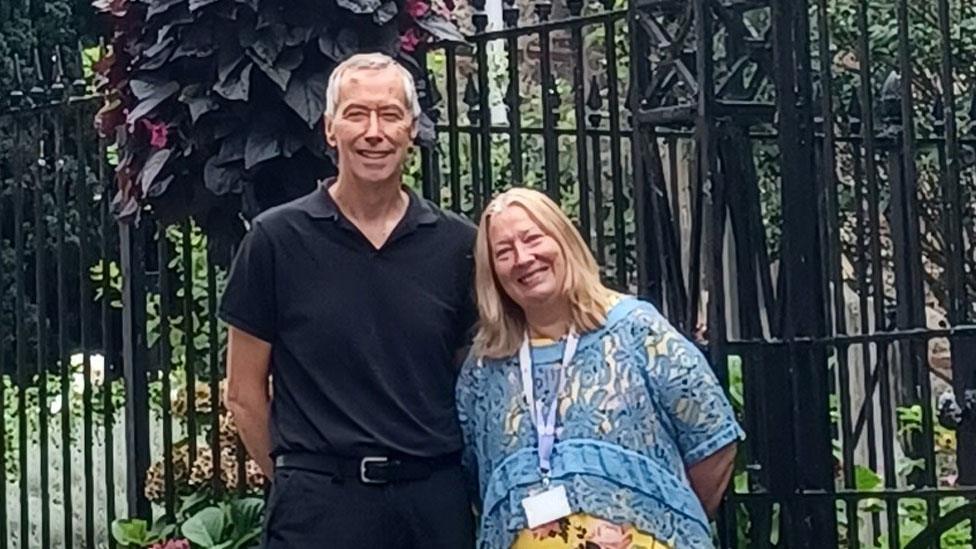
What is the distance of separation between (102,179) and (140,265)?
14.2 inches

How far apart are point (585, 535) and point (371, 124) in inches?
40.2

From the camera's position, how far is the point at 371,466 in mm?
3869

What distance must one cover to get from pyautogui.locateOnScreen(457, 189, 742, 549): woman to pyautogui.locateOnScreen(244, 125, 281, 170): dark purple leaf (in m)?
1.06

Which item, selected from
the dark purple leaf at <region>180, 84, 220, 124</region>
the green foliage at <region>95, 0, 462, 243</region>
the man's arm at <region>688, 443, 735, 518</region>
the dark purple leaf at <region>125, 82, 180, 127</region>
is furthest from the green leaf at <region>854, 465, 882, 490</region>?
the dark purple leaf at <region>125, 82, 180, 127</region>

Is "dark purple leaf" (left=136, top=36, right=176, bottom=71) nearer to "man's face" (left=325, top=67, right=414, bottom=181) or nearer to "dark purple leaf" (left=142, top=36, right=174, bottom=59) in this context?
"dark purple leaf" (left=142, top=36, right=174, bottom=59)

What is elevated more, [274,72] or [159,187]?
[274,72]

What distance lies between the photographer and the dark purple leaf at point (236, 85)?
4.73m

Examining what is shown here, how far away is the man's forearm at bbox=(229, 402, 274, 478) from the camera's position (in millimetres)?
4102

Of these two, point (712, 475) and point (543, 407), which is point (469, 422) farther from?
point (712, 475)

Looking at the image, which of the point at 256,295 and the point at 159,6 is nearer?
the point at 256,295

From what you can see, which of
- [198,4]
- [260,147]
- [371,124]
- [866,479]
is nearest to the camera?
[371,124]

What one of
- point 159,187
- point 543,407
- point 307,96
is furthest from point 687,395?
point 159,187

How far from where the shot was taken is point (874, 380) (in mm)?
5648

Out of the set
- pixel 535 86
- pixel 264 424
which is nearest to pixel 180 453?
pixel 264 424
